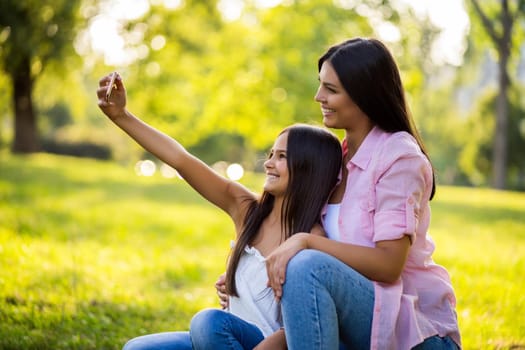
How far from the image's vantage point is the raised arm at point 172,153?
9.75 feet

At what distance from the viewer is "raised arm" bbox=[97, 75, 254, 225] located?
2973 millimetres

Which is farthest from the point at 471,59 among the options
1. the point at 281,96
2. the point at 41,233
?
the point at 41,233

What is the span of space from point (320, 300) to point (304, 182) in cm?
63

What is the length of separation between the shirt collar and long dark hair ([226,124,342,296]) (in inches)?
5.5

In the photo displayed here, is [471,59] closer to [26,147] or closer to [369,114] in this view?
[26,147]

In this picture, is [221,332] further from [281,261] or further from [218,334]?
[281,261]

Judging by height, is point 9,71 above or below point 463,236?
above

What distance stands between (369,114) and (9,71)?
14.3m

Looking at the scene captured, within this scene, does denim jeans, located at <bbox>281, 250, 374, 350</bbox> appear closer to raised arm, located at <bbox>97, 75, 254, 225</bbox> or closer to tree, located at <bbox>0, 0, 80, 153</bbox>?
raised arm, located at <bbox>97, 75, 254, 225</bbox>

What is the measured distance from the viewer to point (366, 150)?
2793mm

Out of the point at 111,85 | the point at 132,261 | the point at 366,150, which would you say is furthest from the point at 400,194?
the point at 132,261

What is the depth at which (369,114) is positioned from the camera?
2.82m

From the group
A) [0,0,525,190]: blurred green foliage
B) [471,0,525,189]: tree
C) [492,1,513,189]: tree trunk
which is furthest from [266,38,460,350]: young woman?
[492,1,513,189]: tree trunk

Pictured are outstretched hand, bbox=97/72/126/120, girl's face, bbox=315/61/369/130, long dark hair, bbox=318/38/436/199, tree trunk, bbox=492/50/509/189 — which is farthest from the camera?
tree trunk, bbox=492/50/509/189
